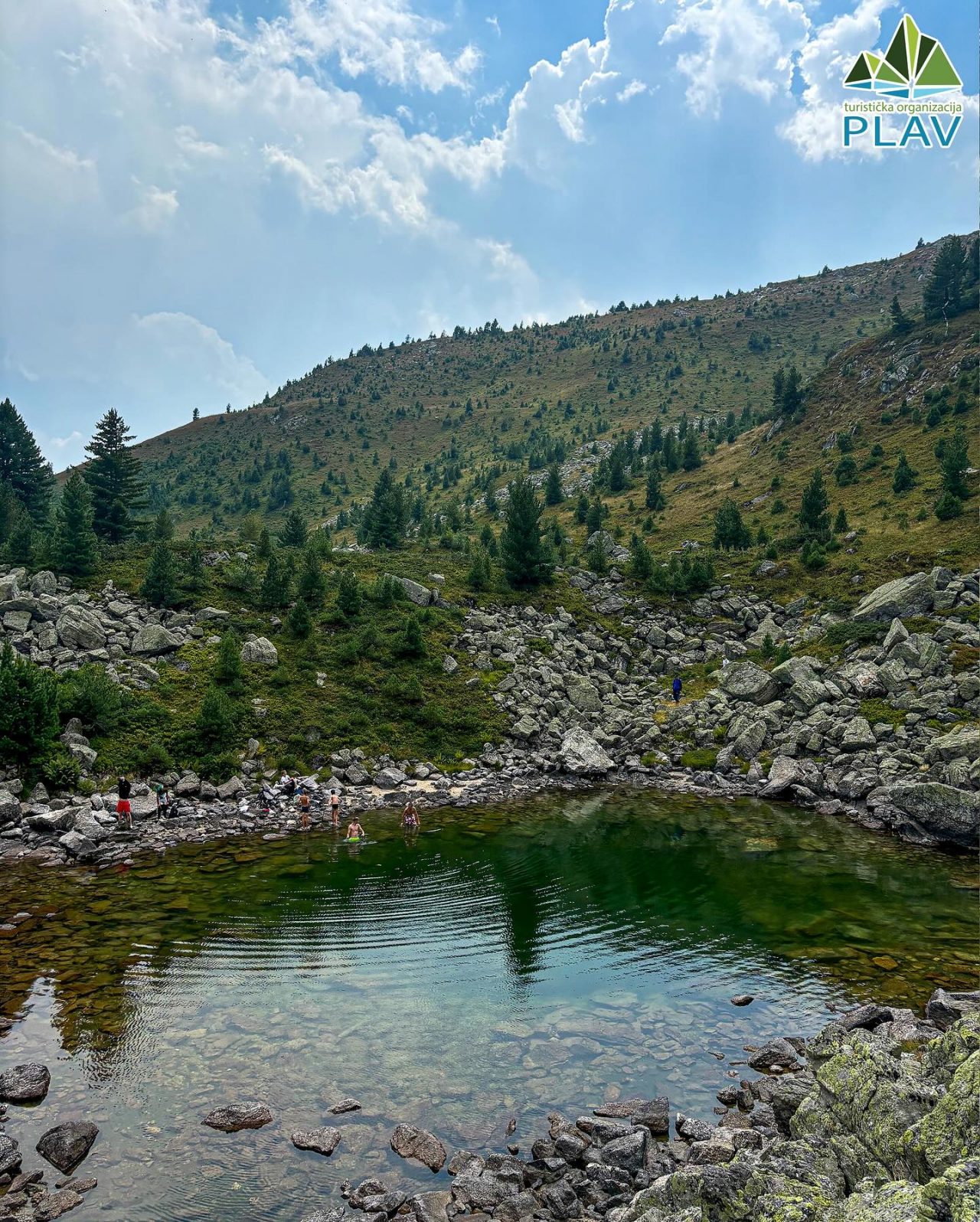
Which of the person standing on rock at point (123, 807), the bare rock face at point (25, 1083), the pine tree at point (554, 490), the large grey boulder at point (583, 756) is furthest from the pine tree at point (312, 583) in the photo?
the pine tree at point (554, 490)

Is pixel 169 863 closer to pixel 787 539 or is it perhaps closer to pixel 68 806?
pixel 68 806

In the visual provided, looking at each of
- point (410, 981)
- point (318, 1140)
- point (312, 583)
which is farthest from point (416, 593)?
point (318, 1140)

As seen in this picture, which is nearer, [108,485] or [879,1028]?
[879,1028]

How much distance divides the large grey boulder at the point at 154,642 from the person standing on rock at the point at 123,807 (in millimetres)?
14869

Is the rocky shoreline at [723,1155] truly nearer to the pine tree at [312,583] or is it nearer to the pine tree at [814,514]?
the pine tree at [312,583]

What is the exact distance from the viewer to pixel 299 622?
4784 cm

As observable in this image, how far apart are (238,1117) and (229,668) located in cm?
3272

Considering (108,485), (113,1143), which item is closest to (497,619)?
(108,485)

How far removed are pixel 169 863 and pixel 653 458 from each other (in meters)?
124

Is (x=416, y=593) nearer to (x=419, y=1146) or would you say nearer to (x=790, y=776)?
(x=790, y=776)

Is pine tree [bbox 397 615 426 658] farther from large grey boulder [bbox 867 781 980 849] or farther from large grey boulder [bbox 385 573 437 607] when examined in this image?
large grey boulder [bbox 867 781 980 849]

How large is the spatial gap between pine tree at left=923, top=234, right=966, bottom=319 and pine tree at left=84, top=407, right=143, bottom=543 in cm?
13380

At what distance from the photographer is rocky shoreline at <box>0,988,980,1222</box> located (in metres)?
7.53

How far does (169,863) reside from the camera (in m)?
25.4
